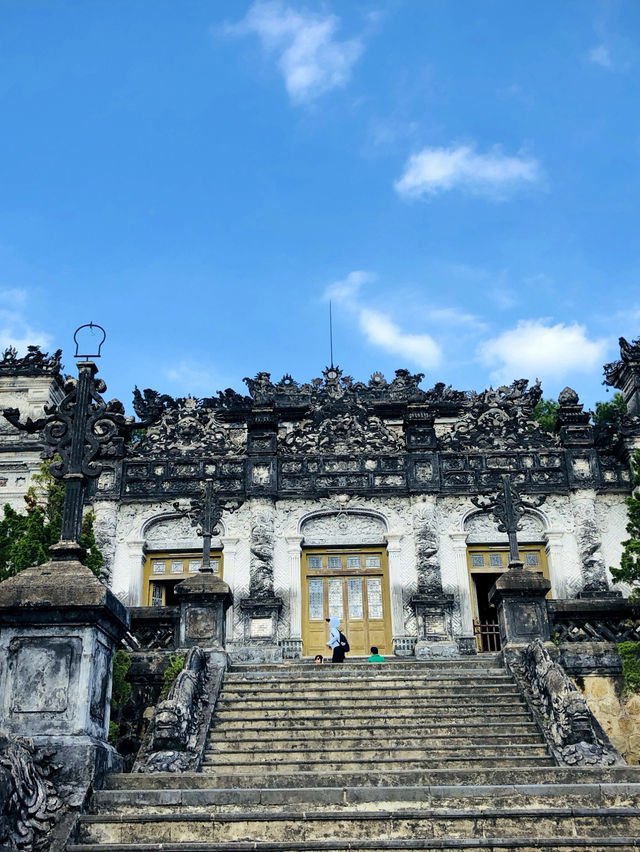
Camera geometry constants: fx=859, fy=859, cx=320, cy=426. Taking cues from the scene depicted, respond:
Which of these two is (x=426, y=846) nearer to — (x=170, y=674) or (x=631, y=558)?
(x=170, y=674)

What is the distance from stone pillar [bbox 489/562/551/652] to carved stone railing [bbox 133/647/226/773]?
447cm

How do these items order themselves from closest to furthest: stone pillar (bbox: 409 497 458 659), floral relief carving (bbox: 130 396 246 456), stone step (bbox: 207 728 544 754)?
stone step (bbox: 207 728 544 754), stone pillar (bbox: 409 497 458 659), floral relief carving (bbox: 130 396 246 456)

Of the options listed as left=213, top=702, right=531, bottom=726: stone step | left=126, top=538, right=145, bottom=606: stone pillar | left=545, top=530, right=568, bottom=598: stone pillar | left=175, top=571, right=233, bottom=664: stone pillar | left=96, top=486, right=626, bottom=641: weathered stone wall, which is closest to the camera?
left=213, top=702, right=531, bottom=726: stone step

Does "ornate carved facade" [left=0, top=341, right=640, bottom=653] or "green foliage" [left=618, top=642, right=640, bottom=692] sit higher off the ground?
"ornate carved facade" [left=0, top=341, right=640, bottom=653]

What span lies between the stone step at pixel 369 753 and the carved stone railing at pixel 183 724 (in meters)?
0.25

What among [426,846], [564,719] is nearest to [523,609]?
[564,719]

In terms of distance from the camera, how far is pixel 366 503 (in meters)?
21.1

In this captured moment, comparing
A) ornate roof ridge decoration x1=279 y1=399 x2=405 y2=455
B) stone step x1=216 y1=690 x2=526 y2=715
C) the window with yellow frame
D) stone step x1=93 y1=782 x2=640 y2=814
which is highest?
ornate roof ridge decoration x1=279 y1=399 x2=405 y2=455

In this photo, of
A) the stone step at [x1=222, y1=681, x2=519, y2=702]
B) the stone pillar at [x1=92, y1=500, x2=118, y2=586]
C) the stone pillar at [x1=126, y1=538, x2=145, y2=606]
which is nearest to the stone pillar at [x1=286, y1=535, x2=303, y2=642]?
the stone pillar at [x1=126, y1=538, x2=145, y2=606]

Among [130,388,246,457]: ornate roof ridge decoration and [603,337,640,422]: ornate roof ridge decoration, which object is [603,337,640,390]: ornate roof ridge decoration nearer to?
[603,337,640,422]: ornate roof ridge decoration

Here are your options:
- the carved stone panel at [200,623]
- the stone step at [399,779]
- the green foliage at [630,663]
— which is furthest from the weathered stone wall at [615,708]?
the carved stone panel at [200,623]

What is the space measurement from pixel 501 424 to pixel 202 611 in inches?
443

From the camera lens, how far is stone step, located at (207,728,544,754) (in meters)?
9.66

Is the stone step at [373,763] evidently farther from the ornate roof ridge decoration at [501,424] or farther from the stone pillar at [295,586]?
the ornate roof ridge decoration at [501,424]
